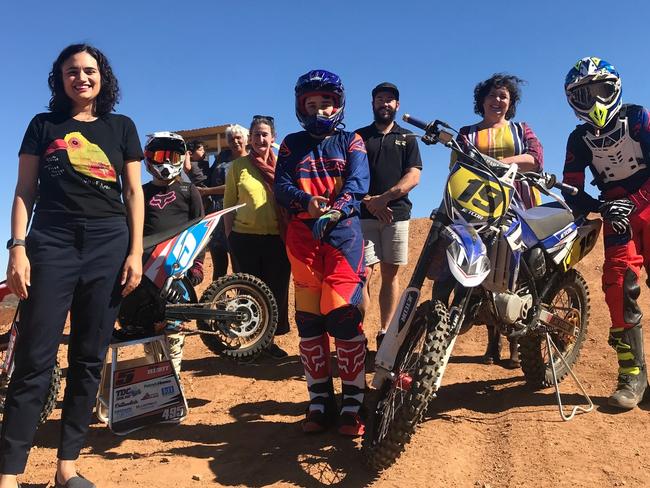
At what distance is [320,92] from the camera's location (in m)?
3.26

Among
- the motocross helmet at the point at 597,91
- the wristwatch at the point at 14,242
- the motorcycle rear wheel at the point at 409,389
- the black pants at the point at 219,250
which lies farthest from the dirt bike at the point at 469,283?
the black pants at the point at 219,250

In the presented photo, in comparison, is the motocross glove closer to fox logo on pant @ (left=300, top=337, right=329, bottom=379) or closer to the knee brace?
the knee brace

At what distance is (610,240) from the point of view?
360cm

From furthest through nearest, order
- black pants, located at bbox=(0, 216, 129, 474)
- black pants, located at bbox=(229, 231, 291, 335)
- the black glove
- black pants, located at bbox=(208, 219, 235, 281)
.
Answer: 1. black pants, located at bbox=(208, 219, 235, 281)
2. black pants, located at bbox=(229, 231, 291, 335)
3. the black glove
4. black pants, located at bbox=(0, 216, 129, 474)

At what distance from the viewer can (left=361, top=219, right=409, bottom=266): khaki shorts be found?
15.1 feet

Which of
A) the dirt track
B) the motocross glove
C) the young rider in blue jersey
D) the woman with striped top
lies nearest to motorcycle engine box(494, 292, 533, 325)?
the dirt track

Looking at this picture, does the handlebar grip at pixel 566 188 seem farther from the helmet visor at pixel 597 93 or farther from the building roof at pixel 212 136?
the building roof at pixel 212 136

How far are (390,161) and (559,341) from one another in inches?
74.5

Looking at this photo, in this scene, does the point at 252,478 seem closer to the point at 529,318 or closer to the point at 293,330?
the point at 529,318

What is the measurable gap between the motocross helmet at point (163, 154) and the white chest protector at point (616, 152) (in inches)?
112

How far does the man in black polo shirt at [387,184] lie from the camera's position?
4527 mm

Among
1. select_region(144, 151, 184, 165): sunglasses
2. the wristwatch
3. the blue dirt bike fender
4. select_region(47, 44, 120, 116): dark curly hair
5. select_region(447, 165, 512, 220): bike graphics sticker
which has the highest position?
select_region(47, 44, 120, 116): dark curly hair

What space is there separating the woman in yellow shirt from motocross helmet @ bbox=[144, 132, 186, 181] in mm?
889

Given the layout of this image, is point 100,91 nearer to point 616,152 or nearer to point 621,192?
point 616,152
